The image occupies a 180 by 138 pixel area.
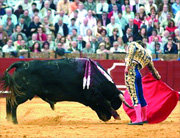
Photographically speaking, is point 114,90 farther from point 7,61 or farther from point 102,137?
point 7,61

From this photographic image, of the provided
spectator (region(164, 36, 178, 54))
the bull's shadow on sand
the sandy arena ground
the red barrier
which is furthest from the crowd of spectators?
the bull's shadow on sand

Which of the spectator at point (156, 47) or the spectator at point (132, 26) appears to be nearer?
the spectator at point (156, 47)

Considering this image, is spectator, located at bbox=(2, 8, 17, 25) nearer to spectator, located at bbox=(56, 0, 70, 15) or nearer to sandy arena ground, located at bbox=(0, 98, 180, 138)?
Result: spectator, located at bbox=(56, 0, 70, 15)

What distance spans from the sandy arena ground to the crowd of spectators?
370cm

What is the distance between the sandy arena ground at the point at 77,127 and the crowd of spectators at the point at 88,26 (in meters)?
3.70

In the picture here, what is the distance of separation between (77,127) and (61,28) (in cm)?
759

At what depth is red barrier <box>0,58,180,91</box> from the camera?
52.3ft

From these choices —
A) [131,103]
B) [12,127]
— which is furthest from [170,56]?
[12,127]

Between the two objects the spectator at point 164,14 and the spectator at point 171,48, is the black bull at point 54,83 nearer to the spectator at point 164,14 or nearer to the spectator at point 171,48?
the spectator at point 171,48

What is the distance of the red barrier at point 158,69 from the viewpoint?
15.9 metres

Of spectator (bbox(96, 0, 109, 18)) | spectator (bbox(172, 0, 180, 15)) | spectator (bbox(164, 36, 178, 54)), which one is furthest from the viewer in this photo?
spectator (bbox(172, 0, 180, 15))

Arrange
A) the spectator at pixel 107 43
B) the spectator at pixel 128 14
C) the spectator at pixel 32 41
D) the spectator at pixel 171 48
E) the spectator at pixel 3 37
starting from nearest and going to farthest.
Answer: the spectator at pixel 32 41 → the spectator at pixel 3 37 → the spectator at pixel 107 43 → the spectator at pixel 171 48 → the spectator at pixel 128 14

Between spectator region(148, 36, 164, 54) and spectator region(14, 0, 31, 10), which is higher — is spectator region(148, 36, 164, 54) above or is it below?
below

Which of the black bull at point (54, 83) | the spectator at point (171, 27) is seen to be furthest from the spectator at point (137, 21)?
the black bull at point (54, 83)
